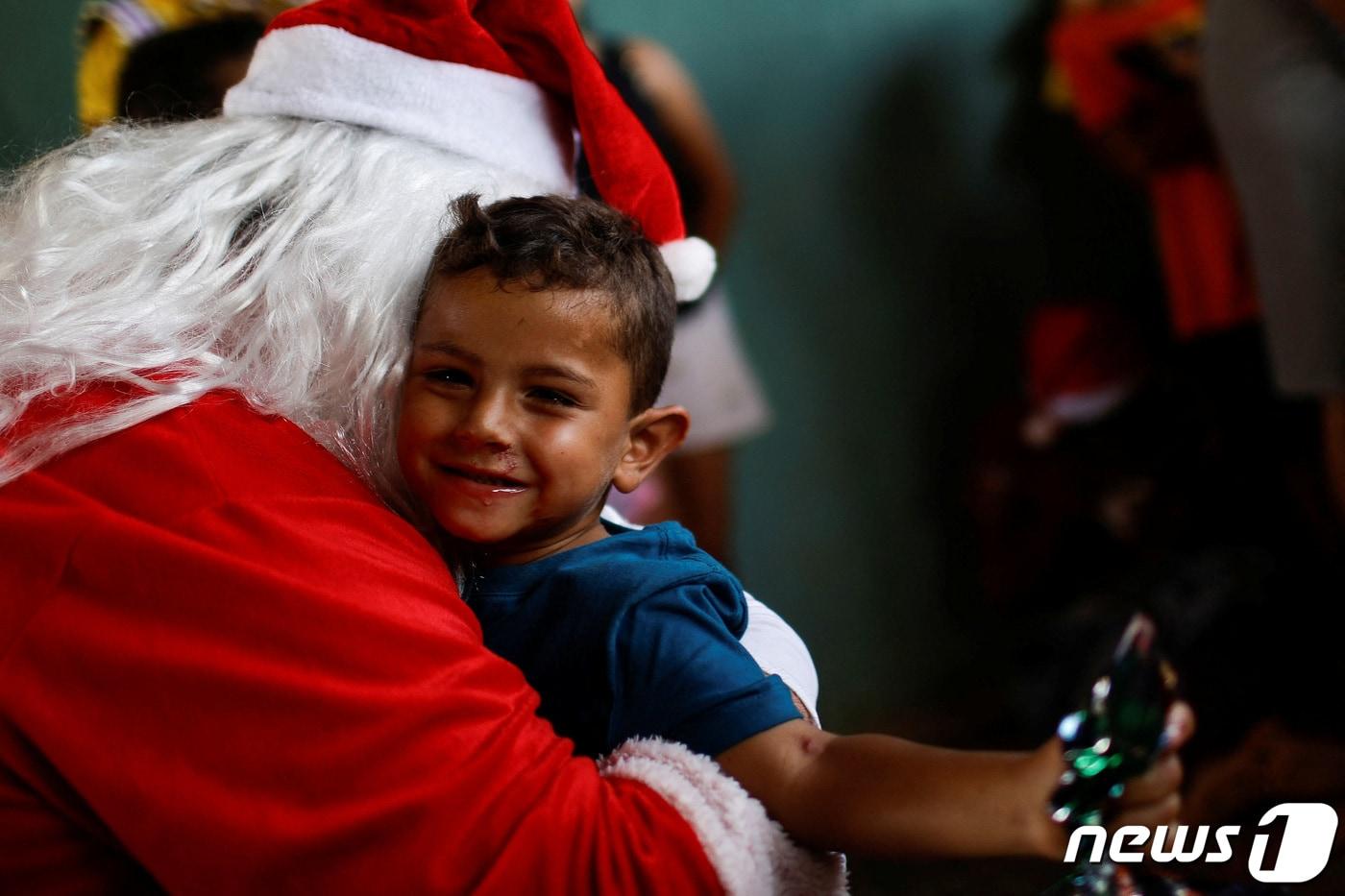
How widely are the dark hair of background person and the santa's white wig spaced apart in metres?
0.75

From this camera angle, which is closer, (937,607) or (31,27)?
(31,27)

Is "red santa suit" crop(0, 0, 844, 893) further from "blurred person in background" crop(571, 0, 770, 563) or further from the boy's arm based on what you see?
"blurred person in background" crop(571, 0, 770, 563)

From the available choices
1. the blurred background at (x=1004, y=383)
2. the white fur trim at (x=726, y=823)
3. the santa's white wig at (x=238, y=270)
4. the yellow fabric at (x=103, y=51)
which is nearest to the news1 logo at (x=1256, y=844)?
the white fur trim at (x=726, y=823)

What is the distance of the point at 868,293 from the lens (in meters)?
2.72

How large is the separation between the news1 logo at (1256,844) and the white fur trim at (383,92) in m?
0.66

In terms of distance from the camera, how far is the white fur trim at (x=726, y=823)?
0.72 meters

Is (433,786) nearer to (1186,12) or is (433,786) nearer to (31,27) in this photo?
(31,27)

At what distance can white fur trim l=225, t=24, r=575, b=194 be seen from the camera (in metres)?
0.98

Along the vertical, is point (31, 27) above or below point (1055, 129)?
above

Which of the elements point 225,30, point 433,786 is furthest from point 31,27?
point 433,786

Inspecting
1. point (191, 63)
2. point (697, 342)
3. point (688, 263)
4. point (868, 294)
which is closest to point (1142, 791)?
point (688, 263)

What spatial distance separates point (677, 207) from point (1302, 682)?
1.75 m

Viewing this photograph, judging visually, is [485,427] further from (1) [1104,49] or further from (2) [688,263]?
(1) [1104,49]

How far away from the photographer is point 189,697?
0.69m
